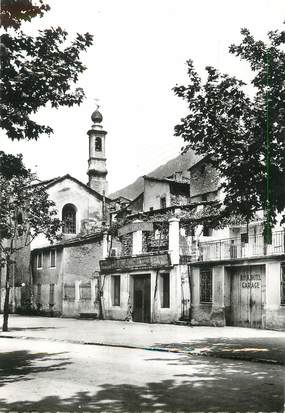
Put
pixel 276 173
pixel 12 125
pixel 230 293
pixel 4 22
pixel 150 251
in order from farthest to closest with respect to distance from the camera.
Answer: pixel 150 251 → pixel 230 293 → pixel 276 173 → pixel 12 125 → pixel 4 22

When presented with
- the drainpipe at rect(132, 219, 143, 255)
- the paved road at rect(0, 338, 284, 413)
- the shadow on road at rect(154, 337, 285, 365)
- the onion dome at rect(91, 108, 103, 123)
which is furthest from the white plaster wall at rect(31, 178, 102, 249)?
the paved road at rect(0, 338, 284, 413)

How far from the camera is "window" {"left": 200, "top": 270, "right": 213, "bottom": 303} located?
25.9 meters

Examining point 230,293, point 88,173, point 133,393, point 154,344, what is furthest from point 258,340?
point 88,173

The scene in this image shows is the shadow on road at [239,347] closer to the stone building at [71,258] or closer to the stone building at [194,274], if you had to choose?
the stone building at [194,274]

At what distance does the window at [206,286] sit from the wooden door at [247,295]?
3.85 ft

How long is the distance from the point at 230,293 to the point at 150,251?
706 cm

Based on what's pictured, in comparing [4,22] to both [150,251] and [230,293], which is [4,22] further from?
[150,251]

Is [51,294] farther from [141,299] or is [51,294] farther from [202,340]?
[202,340]

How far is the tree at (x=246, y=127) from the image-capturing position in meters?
12.6

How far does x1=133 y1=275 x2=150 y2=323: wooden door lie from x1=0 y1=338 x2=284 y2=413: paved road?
1510cm

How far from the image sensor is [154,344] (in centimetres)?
1714

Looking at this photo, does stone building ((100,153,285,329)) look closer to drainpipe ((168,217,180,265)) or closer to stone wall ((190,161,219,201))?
drainpipe ((168,217,180,265))

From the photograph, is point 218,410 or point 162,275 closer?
point 218,410

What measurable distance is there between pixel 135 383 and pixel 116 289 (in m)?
23.1
